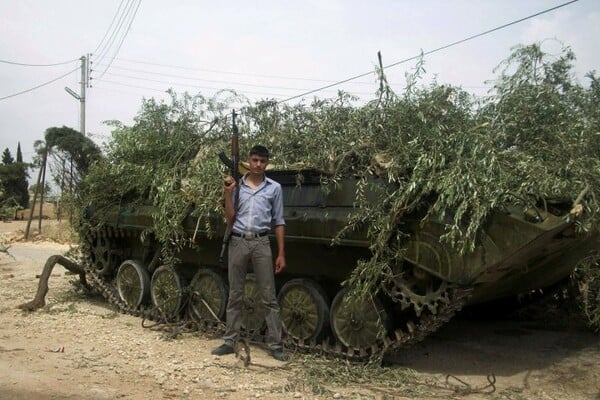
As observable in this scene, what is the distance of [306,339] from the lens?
6574 millimetres

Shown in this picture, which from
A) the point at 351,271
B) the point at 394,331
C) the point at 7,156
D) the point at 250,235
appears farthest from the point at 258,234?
the point at 7,156

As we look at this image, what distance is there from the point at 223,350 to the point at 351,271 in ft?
4.80

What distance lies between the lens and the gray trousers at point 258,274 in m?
6.02

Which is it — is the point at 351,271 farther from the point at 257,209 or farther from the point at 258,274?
the point at 257,209

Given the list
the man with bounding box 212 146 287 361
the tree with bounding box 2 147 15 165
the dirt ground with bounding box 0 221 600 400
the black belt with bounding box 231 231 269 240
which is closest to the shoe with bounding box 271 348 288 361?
the man with bounding box 212 146 287 361

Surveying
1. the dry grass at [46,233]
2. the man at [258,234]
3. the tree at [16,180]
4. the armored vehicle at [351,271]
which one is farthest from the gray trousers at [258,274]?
the tree at [16,180]

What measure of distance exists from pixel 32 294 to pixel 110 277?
4.83ft

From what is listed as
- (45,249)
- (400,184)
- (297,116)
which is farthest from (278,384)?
(45,249)

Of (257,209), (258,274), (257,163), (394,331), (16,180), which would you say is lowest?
(394,331)

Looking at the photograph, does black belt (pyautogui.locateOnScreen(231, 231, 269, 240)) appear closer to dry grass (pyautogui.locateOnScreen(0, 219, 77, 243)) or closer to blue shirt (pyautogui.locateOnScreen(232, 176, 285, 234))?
blue shirt (pyautogui.locateOnScreen(232, 176, 285, 234))

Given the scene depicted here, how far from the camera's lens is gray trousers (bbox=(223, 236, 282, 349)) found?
6.02 meters

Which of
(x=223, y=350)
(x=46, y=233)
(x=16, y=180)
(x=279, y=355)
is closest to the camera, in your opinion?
(x=279, y=355)

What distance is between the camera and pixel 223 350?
244 inches

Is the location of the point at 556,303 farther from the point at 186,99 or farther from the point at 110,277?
the point at 110,277
